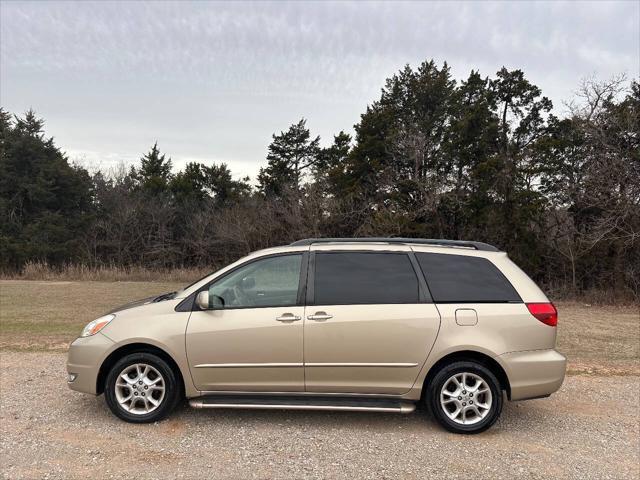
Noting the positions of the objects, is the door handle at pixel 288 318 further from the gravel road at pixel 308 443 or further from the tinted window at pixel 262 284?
the gravel road at pixel 308 443

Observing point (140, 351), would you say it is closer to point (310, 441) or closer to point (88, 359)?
point (88, 359)

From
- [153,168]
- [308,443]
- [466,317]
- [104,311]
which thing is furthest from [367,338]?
[153,168]

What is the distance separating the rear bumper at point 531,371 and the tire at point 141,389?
3.15 meters

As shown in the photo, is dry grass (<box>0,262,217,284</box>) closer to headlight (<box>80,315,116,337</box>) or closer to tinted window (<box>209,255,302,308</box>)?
headlight (<box>80,315,116,337</box>)

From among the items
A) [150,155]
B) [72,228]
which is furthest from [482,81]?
[150,155]

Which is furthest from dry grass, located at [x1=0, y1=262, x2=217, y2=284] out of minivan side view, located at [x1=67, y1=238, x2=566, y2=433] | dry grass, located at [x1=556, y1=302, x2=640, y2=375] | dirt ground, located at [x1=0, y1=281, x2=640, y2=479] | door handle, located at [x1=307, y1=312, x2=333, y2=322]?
door handle, located at [x1=307, y1=312, x2=333, y2=322]

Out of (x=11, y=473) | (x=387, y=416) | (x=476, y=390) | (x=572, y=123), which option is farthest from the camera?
(x=572, y=123)

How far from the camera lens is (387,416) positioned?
4.84 metres

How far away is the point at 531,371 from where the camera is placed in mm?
4348

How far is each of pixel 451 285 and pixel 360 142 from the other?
27.9 m

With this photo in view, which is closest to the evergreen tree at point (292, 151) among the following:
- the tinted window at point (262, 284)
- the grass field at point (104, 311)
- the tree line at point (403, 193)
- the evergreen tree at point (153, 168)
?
the tree line at point (403, 193)

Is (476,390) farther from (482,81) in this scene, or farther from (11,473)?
(482,81)

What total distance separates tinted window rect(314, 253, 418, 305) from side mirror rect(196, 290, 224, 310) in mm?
933

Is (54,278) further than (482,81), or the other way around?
(482,81)
